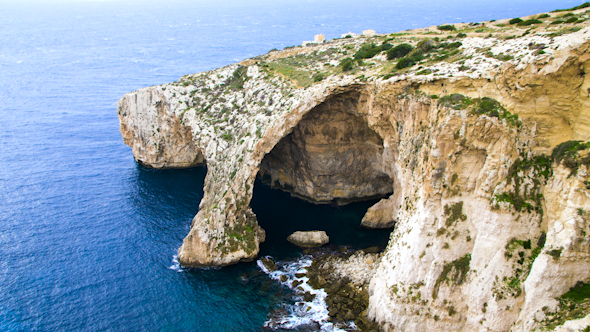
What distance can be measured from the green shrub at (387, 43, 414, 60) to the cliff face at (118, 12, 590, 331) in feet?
6.10

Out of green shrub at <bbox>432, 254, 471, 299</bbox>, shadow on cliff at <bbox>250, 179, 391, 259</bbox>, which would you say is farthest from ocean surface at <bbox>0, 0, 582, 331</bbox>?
green shrub at <bbox>432, 254, 471, 299</bbox>

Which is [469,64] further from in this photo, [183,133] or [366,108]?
[183,133]

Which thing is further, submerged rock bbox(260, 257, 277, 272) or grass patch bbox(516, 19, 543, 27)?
submerged rock bbox(260, 257, 277, 272)

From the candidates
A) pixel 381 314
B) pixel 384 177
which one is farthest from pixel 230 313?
pixel 384 177

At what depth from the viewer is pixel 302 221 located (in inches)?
2248

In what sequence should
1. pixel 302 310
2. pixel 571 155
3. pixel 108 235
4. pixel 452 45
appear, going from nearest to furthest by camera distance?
pixel 571 155 → pixel 302 310 → pixel 452 45 → pixel 108 235

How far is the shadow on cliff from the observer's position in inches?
2012

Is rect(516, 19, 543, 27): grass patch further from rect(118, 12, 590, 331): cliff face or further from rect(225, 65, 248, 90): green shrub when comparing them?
rect(225, 65, 248, 90): green shrub

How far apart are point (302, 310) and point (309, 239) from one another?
39.2ft

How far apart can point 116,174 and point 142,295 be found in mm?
35236

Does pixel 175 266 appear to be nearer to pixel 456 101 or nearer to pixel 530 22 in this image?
Result: pixel 456 101

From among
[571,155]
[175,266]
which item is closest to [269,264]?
[175,266]

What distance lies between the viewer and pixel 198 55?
162m

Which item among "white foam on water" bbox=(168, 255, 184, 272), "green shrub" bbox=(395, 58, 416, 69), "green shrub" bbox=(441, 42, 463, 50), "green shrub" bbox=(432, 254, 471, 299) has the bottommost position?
"white foam on water" bbox=(168, 255, 184, 272)
